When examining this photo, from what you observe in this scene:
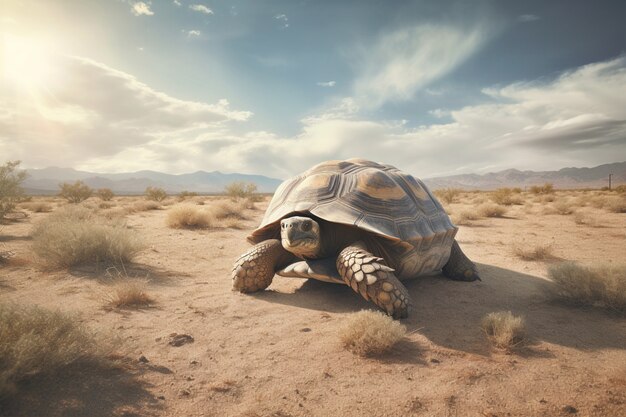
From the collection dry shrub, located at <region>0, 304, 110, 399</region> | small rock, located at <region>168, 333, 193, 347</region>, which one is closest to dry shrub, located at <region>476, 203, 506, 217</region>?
small rock, located at <region>168, 333, 193, 347</region>

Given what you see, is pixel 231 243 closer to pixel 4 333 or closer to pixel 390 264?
pixel 390 264

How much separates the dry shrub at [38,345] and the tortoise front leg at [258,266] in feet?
7.07

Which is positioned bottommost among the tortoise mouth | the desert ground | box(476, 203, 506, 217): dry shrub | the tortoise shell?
the desert ground

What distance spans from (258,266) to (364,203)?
1.82 meters

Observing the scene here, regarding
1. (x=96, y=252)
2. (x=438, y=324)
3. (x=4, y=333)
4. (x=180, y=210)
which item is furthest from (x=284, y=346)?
(x=180, y=210)

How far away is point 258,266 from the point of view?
478 cm

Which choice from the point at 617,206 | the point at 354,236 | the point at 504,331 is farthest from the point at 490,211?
the point at 504,331

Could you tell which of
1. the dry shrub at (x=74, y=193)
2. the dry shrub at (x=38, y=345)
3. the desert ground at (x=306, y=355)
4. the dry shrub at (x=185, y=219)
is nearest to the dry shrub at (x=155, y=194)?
the dry shrub at (x=74, y=193)

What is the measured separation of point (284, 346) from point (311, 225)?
1.61 metres

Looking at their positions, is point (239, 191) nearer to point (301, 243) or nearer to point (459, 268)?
point (459, 268)

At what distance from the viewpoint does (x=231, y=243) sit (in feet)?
30.9

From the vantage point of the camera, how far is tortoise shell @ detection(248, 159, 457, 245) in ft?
14.7

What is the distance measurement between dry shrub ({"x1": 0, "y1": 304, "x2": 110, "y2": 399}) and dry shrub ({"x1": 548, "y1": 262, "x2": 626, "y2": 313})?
5655mm

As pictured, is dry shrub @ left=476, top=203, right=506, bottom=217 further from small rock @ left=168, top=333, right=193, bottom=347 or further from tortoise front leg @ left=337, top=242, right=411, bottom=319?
small rock @ left=168, top=333, right=193, bottom=347
